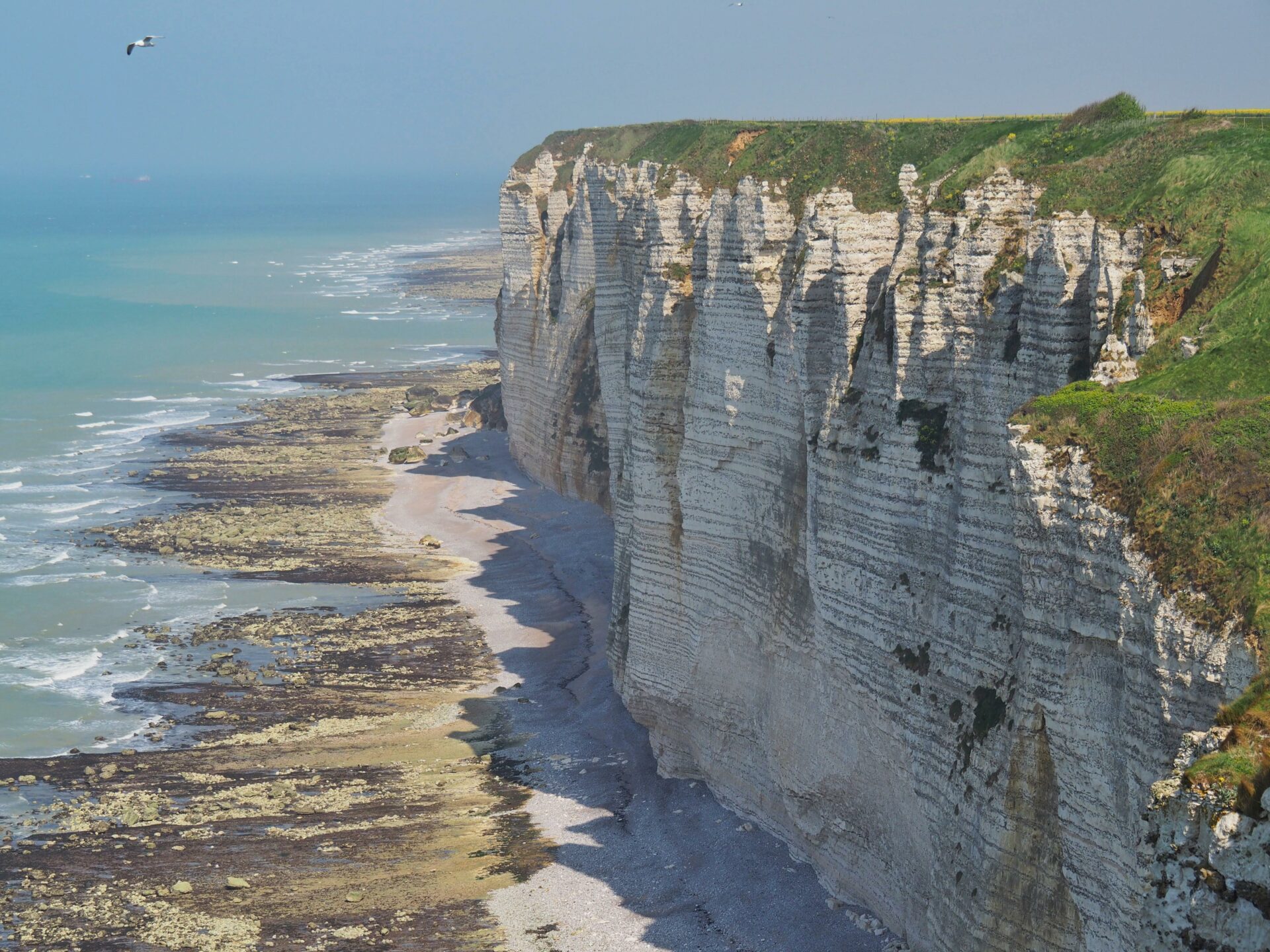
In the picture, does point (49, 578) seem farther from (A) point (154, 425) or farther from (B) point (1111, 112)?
(B) point (1111, 112)

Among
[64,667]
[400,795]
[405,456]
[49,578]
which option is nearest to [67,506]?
[49,578]

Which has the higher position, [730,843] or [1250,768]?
[1250,768]

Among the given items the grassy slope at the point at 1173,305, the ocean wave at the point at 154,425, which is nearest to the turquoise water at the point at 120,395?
the ocean wave at the point at 154,425

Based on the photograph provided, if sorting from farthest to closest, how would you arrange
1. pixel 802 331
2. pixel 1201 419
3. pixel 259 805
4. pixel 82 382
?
pixel 82 382 < pixel 259 805 < pixel 802 331 < pixel 1201 419

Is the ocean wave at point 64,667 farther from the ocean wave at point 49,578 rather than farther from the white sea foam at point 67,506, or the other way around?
the white sea foam at point 67,506

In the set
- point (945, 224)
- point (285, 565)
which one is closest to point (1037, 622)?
point (945, 224)

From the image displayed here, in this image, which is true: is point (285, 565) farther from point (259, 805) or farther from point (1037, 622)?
point (1037, 622)
